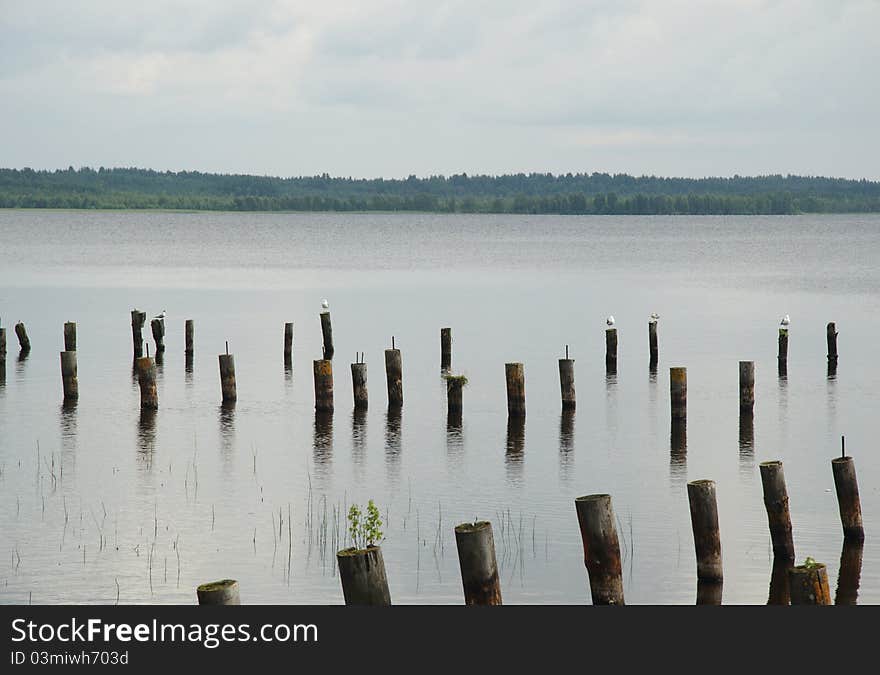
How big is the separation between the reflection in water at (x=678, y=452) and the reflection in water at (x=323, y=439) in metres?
7.09

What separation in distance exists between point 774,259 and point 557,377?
90138 mm

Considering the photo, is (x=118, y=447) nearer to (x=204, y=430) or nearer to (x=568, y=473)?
(x=204, y=430)

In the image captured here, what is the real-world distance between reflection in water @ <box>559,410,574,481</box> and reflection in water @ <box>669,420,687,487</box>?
209cm

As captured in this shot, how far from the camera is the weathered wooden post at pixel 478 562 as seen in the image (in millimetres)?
14844

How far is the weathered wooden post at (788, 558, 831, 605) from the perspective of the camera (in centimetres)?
1471

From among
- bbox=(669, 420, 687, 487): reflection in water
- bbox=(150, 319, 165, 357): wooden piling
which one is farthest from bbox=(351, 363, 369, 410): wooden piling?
Answer: bbox=(150, 319, 165, 357): wooden piling

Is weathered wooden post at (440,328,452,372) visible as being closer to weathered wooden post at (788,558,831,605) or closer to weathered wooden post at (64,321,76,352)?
weathered wooden post at (64,321,76,352)

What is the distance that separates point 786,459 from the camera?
2866 centimetres

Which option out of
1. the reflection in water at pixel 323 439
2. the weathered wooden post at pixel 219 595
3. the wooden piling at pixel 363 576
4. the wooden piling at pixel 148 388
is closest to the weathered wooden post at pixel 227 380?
the wooden piling at pixel 148 388

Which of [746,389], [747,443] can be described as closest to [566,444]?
[747,443]

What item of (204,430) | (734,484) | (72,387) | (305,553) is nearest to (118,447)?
(204,430)

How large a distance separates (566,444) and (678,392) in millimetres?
2829

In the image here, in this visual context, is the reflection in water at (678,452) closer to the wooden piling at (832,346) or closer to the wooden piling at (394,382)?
the wooden piling at (394,382)

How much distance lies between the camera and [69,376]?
115 ft
